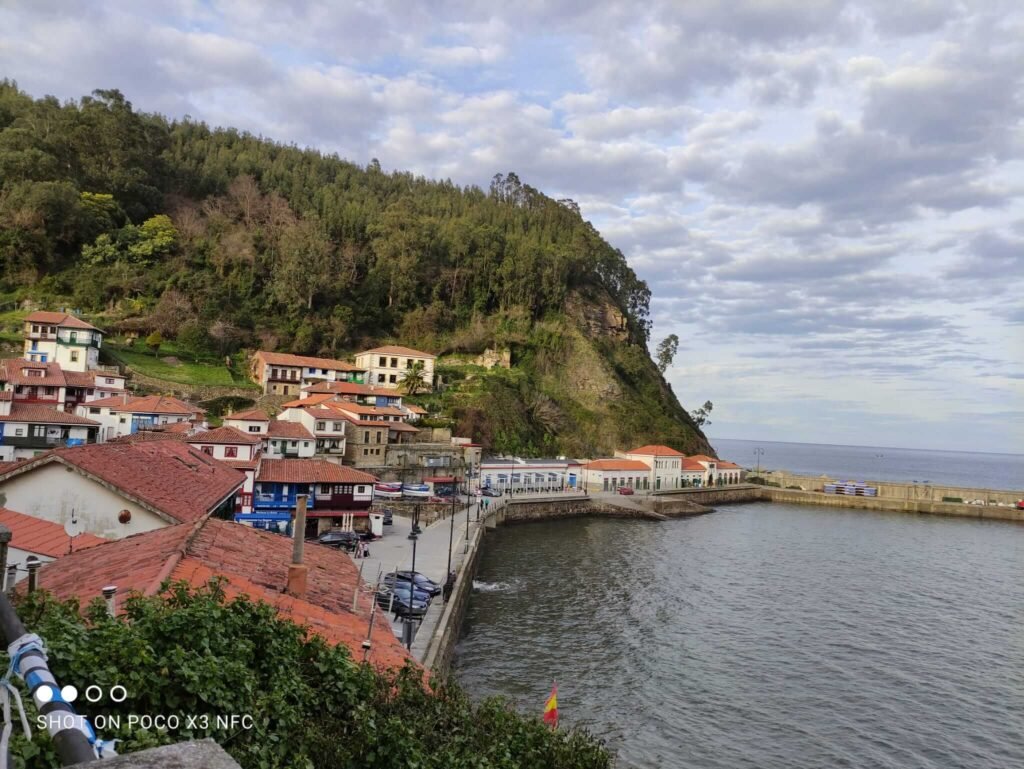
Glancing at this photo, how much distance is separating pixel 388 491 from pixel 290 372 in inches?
1056

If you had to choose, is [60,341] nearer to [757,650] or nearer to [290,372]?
[290,372]

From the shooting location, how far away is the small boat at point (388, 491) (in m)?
57.3

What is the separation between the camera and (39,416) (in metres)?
47.0

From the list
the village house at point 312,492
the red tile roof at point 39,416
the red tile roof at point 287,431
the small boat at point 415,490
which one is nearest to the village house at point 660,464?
the small boat at point 415,490

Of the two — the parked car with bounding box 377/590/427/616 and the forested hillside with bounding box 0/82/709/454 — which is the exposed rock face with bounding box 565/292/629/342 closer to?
the forested hillside with bounding box 0/82/709/454

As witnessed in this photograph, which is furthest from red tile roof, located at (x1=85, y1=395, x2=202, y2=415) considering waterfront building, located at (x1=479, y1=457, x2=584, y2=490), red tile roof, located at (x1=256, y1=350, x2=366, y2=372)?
waterfront building, located at (x1=479, y1=457, x2=584, y2=490)

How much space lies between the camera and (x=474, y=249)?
11038 centimetres

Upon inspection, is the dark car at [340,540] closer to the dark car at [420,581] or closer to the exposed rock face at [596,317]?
the dark car at [420,581]

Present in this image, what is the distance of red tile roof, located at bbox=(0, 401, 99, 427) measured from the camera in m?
46.2

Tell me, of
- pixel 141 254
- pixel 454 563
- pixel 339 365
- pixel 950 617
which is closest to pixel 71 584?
pixel 454 563

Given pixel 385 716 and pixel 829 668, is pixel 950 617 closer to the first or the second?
pixel 829 668

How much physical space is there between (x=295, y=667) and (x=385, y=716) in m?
1.49

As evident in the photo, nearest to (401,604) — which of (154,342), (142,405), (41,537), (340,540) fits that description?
(41,537)

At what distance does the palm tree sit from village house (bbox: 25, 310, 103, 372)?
34.1 m
